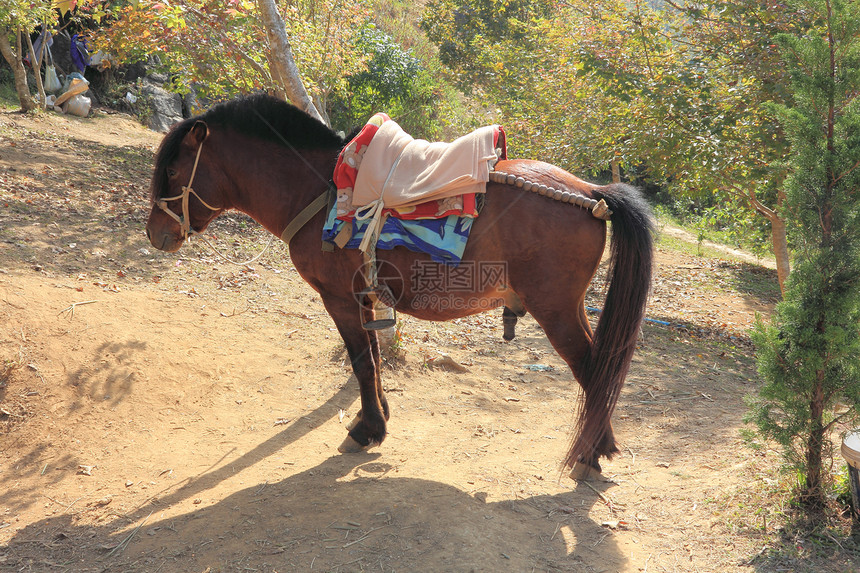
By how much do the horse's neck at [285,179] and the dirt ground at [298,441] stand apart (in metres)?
1.61

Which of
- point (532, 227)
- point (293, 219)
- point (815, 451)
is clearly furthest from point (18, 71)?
point (815, 451)

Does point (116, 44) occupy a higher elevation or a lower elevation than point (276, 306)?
higher

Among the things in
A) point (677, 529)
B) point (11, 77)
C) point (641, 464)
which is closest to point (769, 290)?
point (641, 464)

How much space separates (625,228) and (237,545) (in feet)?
8.57

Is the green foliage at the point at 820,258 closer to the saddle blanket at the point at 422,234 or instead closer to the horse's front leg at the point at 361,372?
the saddle blanket at the point at 422,234

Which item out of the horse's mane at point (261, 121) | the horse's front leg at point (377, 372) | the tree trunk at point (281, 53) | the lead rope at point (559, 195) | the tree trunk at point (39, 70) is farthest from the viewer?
the tree trunk at point (39, 70)

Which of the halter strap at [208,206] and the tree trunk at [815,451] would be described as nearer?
the tree trunk at [815,451]

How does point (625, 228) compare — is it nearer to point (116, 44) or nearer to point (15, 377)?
point (15, 377)

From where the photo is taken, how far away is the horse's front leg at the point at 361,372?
346 centimetres

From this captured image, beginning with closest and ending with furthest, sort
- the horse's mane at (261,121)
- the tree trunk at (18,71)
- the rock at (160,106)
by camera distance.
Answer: the horse's mane at (261,121), the tree trunk at (18,71), the rock at (160,106)

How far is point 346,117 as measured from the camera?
1274 cm

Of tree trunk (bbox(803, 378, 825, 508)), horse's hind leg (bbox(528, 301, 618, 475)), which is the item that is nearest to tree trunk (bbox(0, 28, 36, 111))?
horse's hind leg (bbox(528, 301, 618, 475))

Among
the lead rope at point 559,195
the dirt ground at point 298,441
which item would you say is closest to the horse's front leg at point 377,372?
the dirt ground at point 298,441

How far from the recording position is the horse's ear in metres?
3.34
